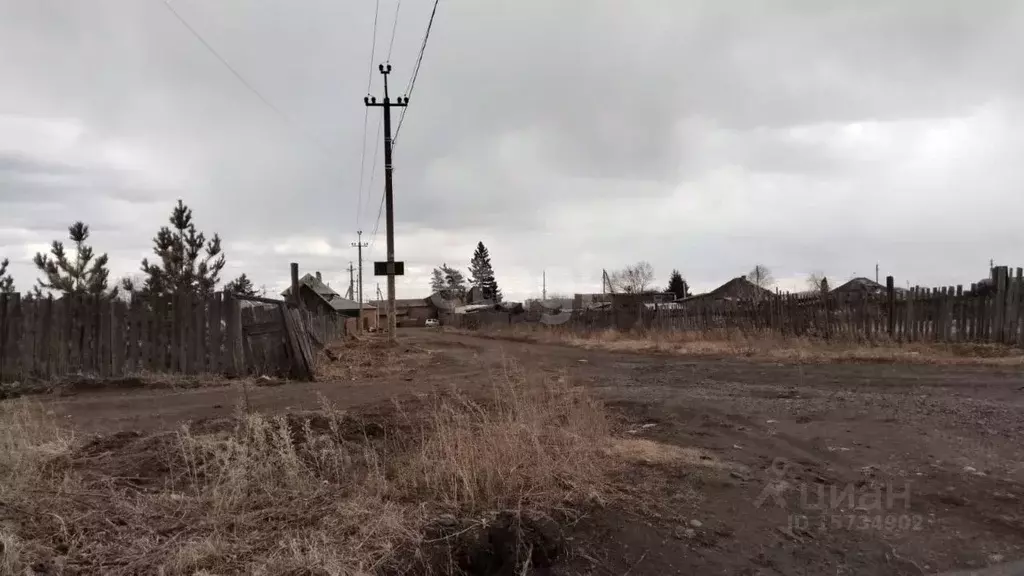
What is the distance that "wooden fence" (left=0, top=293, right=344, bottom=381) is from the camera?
32.6 ft

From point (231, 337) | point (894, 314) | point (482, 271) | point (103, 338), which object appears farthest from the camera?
point (482, 271)

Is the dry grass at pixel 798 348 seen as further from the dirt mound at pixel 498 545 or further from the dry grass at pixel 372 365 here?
the dirt mound at pixel 498 545

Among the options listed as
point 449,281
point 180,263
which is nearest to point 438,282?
point 449,281

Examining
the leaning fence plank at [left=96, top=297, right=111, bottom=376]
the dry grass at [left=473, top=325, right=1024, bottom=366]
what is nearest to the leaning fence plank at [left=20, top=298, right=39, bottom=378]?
the leaning fence plank at [left=96, top=297, right=111, bottom=376]

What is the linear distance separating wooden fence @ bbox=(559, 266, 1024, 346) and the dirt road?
332 cm

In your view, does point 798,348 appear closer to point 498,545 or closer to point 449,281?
point 498,545

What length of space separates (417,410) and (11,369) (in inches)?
280

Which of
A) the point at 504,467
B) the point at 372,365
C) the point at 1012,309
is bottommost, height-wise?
the point at 372,365

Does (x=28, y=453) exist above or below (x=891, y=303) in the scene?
below

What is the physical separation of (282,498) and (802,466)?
12.9 feet

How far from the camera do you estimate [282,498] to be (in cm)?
392

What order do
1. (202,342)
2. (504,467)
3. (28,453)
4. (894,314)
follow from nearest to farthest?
(504,467) → (28,453) → (202,342) → (894,314)

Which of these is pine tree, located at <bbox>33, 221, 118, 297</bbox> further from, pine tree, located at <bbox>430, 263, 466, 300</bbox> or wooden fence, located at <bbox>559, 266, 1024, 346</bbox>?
pine tree, located at <bbox>430, 263, 466, 300</bbox>

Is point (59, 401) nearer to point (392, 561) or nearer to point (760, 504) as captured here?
point (392, 561)
